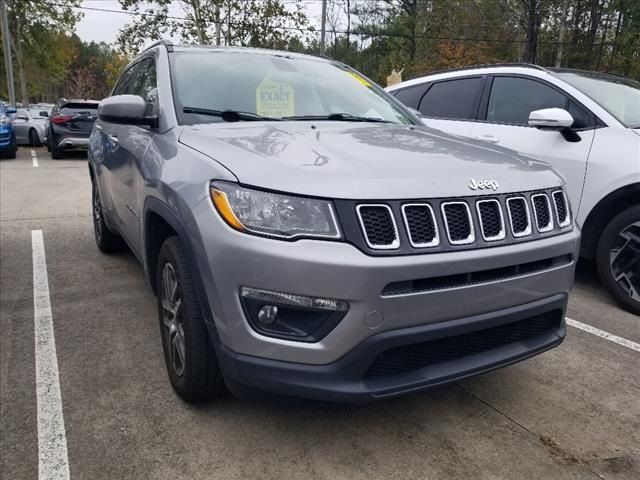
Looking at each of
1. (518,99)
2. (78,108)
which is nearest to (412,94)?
(518,99)

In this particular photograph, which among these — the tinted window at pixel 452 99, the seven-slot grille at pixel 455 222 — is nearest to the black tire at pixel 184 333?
the seven-slot grille at pixel 455 222

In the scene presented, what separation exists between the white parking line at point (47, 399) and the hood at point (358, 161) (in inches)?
53.3

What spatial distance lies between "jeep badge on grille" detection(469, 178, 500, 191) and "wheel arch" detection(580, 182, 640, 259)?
87.5 inches

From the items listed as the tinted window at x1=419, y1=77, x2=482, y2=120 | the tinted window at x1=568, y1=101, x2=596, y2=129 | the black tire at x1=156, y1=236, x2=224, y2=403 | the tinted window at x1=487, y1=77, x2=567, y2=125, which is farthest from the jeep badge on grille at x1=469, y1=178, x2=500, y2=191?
the tinted window at x1=419, y1=77, x2=482, y2=120

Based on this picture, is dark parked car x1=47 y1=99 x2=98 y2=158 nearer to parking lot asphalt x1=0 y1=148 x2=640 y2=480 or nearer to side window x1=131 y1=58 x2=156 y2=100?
side window x1=131 y1=58 x2=156 y2=100

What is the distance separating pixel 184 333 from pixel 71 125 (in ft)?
43.4

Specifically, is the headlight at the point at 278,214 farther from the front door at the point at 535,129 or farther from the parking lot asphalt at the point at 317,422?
the front door at the point at 535,129

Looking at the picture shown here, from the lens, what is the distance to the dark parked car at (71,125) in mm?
13680

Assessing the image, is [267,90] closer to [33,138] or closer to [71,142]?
[71,142]

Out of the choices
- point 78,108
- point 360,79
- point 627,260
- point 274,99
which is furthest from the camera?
point 78,108

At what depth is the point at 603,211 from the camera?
406 cm

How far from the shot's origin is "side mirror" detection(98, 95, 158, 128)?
2818 mm

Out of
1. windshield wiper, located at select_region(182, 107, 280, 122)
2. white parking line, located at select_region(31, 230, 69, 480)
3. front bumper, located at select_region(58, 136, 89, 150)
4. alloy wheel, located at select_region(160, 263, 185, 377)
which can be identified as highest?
windshield wiper, located at select_region(182, 107, 280, 122)

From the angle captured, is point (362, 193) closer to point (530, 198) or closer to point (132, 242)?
point (530, 198)
